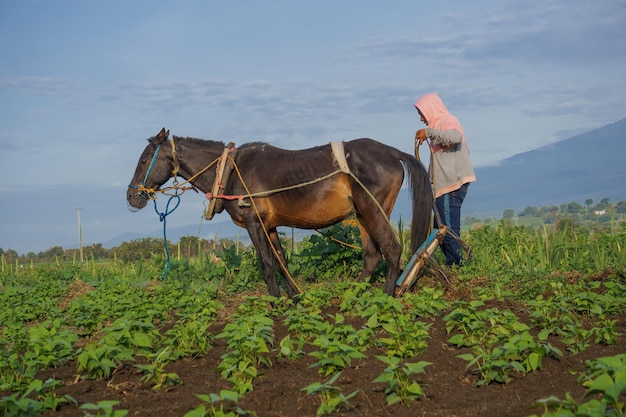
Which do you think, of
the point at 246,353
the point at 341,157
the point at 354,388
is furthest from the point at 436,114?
the point at 354,388

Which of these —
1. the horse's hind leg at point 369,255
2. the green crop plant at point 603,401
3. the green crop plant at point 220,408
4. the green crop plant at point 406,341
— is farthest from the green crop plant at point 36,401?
the horse's hind leg at point 369,255

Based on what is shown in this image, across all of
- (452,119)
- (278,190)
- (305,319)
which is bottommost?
(305,319)

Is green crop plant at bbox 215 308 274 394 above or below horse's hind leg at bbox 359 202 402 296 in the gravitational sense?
below

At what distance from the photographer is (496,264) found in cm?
1003

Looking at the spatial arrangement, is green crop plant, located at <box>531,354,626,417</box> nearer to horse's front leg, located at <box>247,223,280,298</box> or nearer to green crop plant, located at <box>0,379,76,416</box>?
green crop plant, located at <box>0,379,76,416</box>

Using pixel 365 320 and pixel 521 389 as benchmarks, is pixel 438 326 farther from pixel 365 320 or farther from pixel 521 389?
pixel 521 389

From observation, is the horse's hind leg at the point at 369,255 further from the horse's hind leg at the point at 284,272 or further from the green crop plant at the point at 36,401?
the green crop plant at the point at 36,401

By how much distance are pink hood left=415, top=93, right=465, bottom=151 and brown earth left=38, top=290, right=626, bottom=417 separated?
360cm

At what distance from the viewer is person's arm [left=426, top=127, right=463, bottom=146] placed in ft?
28.8

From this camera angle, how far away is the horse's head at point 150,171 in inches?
355

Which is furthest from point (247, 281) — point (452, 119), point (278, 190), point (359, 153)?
point (452, 119)

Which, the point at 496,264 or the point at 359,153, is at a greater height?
the point at 359,153

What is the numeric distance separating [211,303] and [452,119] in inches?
141

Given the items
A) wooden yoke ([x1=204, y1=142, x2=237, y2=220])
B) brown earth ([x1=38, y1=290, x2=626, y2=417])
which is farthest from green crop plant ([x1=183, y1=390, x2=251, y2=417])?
wooden yoke ([x1=204, y1=142, x2=237, y2=220])
